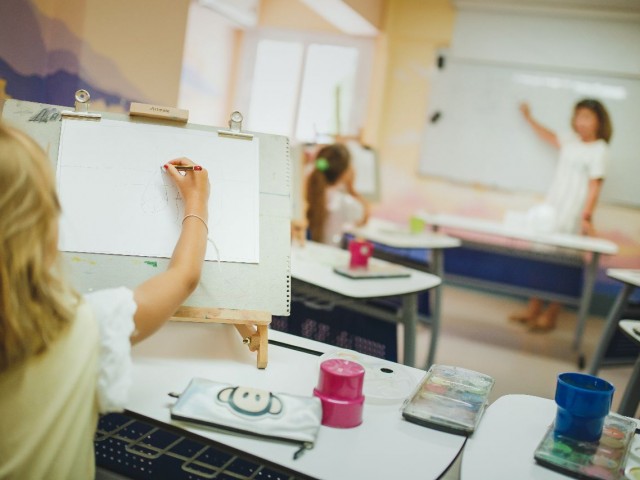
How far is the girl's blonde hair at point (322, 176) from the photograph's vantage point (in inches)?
128

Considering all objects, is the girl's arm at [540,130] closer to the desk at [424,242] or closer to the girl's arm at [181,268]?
the desk at [424,242]

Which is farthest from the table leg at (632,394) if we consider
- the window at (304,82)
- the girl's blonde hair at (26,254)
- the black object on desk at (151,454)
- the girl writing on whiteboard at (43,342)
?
the window at (304,82)

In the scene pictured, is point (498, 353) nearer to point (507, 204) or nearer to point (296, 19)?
point (507, 204)

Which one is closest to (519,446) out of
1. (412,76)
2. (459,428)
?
(459,428)

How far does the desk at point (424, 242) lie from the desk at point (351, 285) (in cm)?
70

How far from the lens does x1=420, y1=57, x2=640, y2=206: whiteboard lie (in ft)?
16.9

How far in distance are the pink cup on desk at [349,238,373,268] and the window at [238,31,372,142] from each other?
3907mm

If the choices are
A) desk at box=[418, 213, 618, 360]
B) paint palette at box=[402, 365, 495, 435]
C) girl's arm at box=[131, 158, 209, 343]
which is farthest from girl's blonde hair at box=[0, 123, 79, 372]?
desk at box=[418, 213, 618, 360]

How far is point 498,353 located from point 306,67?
3.82 meters

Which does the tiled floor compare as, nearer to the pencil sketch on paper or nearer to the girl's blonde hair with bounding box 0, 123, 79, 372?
the pencil sketch on paper

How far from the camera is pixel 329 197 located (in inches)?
131

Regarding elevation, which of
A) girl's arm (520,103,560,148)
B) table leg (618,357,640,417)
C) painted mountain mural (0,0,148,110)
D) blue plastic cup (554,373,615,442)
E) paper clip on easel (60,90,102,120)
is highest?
girl's arm (520,103,560,148)

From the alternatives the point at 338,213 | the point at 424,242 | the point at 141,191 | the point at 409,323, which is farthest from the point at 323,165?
the point at 141,191

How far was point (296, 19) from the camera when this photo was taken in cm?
625
